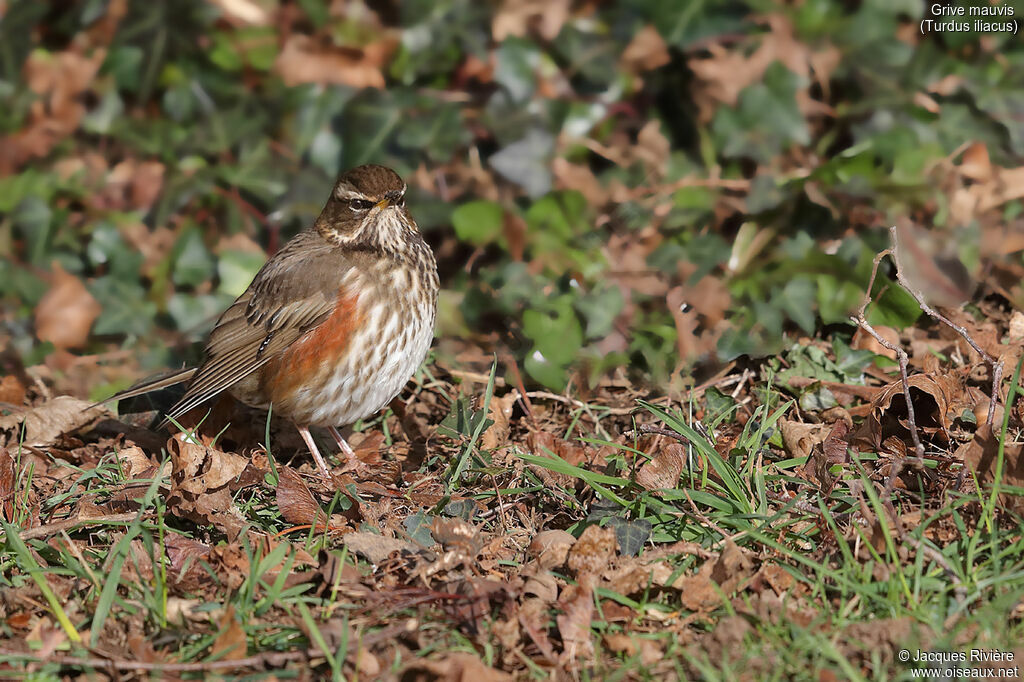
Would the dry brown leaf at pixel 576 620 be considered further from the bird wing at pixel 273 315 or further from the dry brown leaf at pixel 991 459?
the bird wing at pixel 273 315

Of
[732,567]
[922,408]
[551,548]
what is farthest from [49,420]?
[922,408]

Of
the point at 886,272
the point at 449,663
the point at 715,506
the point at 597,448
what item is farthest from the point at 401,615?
the point at 886,272

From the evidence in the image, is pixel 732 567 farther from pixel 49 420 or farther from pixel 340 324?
pixel 49 420

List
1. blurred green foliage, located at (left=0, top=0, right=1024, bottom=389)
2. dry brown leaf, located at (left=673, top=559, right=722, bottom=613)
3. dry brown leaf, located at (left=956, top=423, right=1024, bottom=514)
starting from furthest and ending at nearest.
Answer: blurred green foliage, located at (left=0, top=0, right=1024, bottom=389) < dry brown leaf, located at (left=956, top=423, right=1024, bottom=514) < dry brown leaf, located at (left=673, top=559, right=722, bottom=613)

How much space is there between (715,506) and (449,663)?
3.57 feet

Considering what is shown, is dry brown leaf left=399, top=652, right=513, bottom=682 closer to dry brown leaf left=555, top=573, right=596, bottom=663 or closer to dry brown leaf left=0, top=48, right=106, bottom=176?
dry brown leaf left=555, top=573, right=596, bottom=663

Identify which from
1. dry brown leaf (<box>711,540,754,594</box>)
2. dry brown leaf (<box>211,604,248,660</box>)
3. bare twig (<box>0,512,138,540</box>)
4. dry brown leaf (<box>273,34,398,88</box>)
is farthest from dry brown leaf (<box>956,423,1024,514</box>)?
dry brown leaf (<box>273,34,398,88</box>)

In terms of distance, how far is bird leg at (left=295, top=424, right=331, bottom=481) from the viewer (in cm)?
431

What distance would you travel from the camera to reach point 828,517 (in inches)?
118

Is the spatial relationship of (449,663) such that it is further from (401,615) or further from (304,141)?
(304,141)

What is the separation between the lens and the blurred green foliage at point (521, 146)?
16.9ft

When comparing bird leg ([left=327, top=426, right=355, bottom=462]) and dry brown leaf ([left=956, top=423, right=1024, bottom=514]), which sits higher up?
dry brown leaf ([left=956, top=423, right=1024, bottom=514])

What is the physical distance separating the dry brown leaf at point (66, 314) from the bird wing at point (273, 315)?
1237 mm

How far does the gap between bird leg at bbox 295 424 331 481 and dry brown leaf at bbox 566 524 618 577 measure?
1403 mm
